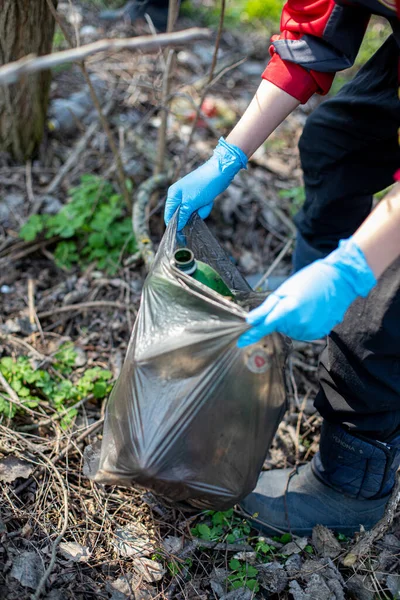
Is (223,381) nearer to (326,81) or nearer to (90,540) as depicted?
(90,540)

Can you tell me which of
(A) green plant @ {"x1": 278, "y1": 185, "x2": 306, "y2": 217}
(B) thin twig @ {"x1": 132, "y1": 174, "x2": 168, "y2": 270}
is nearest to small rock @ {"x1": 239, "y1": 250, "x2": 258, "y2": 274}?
(A) green plant @ {"x1": 278, "y1": 185, "x2": 306, "y2": 217}

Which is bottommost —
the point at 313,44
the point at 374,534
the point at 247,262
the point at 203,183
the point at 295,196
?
the point at 374,534

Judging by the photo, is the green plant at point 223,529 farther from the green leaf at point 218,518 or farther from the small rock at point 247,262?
the small rock at point 247,262

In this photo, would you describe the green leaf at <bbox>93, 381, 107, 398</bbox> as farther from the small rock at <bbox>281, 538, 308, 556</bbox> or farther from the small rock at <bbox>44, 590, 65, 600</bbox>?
the small rock at <bbox>281, 538, 308, 556</bbox>

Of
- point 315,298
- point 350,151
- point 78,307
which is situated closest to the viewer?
point 315,298

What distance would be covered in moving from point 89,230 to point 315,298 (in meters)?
1.73

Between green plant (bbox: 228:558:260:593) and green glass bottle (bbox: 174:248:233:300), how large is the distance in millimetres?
904

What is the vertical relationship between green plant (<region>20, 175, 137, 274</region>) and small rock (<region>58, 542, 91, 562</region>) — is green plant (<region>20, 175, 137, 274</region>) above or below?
above

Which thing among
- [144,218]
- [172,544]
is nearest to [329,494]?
[172,544]

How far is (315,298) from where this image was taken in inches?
50.7

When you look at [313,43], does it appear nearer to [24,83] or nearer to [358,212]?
[358,212]

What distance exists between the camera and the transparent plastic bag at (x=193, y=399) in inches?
53.2

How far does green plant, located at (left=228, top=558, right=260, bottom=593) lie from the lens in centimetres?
166

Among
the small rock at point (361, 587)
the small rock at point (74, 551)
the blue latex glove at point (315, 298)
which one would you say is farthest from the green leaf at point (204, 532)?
the blue latex glove at point (315, 298)
